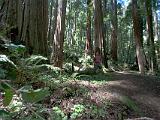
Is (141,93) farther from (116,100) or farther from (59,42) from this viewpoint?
(59,42)

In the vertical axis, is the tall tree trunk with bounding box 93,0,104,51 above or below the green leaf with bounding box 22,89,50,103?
above

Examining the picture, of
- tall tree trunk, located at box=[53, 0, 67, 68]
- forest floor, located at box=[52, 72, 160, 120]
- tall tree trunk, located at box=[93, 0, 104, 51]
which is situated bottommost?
forest floor, located at box=[52, 72, 160, 120]

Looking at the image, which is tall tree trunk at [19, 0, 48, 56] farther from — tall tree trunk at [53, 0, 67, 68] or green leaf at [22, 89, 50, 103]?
green leaf at [22, 89, 50, 103]

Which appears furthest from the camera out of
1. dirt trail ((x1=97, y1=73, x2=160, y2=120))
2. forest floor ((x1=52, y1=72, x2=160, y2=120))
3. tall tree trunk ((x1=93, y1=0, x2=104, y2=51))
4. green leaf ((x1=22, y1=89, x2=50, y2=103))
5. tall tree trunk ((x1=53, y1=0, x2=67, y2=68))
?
tall tree trunk ((x1=93, y1=0, x2=104, y2=51))

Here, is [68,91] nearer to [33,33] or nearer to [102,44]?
[33,33]

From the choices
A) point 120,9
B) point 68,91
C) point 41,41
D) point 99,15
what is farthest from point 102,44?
point 120,9

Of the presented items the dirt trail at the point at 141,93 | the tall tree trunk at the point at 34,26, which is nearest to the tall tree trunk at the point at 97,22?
the tall tree trunk at the point at 34,26

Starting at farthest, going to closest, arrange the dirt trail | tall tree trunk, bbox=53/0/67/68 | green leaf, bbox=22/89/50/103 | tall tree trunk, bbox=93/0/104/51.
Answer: tall tree trunk, bbox=93/0/104/51, tall tree trunk, bbox=53/0/67/68, the dirt trail, green leaf, bbox=22/89/50/103

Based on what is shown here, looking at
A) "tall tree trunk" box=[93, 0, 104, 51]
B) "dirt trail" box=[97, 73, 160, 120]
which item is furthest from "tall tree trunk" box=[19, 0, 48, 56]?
"tall tree trunk" box=[93, 0, 104, 51]

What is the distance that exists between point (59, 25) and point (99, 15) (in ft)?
17.4

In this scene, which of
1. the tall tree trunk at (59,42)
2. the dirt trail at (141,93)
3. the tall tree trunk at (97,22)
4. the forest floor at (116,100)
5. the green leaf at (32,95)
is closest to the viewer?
the green leaf at (32,95)

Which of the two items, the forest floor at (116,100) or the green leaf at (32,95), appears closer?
the green leaf at (32,95)

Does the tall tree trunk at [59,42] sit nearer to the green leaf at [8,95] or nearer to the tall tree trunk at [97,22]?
the tall tree trunk at [97,22]

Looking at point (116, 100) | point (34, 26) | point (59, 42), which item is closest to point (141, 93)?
point (116, 100)
